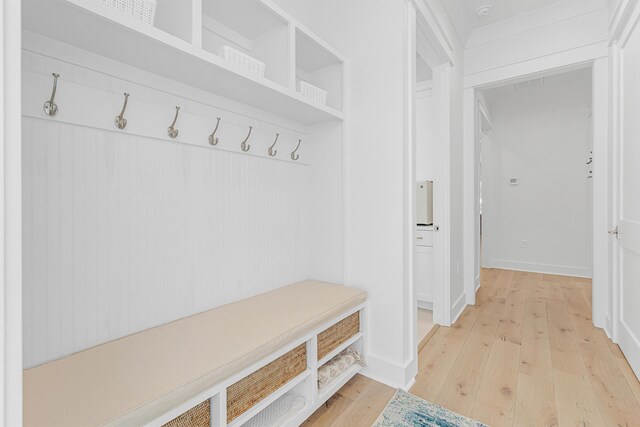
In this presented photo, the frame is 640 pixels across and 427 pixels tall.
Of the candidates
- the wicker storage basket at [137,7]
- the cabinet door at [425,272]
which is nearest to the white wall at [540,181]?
the cabinet door at [425,272]

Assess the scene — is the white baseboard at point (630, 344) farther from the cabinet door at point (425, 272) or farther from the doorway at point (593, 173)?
the cabinet door at point (425, 272)

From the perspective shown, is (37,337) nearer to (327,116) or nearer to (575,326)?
(327,116)

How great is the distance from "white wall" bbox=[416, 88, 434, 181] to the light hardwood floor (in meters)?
1.46

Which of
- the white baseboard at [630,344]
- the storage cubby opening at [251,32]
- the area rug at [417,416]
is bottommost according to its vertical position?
the area rug at [417,416]

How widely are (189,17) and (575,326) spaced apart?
343 centimetres

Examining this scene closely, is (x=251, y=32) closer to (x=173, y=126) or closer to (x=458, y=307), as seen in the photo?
(x=173, y=126)

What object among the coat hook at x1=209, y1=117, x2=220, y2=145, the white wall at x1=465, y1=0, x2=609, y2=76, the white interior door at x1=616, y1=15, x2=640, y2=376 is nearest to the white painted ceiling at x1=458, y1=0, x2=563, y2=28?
the white wall at x1=465, y1=0, x2=609, y2=76

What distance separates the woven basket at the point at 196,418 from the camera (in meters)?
0.88

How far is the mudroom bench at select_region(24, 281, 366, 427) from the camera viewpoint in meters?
0.79

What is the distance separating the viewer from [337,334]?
1.58m

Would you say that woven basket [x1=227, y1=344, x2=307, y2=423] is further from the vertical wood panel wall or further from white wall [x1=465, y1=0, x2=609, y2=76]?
white wall [x1=465, y1=0, x2=609, y2=76]

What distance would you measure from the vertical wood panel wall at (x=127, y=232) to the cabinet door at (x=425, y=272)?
177 cm

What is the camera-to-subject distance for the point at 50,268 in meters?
0.97

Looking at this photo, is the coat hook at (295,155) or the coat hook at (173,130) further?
the coat hook at (295,155)
